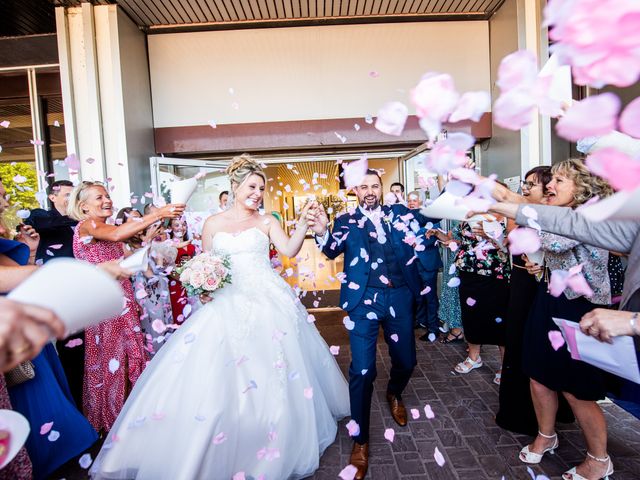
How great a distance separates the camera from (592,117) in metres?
0.93

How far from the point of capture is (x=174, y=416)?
251 centimetres

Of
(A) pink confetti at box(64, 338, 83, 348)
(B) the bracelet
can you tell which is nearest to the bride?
(A) pink confetti at box(64, 338, 83, 348)

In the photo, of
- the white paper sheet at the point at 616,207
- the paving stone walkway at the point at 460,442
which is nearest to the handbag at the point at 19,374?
the paving stone walkway at the point at 460,442

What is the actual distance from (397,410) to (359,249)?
1473 mm

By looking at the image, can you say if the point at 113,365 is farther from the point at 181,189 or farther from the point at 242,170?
the point at 242,170

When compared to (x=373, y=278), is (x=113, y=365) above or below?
below

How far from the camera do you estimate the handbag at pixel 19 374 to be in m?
2.40

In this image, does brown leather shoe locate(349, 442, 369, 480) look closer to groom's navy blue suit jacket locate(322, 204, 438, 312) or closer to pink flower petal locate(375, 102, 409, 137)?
groom's navy blue suit jacket locate(322, 204, 438, 312)

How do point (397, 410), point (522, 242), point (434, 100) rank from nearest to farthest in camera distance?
point (434, 100), point (522, 242), point (397, 410)

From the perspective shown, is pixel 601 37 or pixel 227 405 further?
pixel 227 405

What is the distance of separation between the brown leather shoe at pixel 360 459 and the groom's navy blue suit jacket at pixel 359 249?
0.96 metres

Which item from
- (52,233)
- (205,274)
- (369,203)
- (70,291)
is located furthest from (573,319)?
(52,233)

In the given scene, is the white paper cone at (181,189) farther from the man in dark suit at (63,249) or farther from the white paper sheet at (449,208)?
the white paper sheet at (449,208)

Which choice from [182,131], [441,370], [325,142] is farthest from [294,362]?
[182,131]
